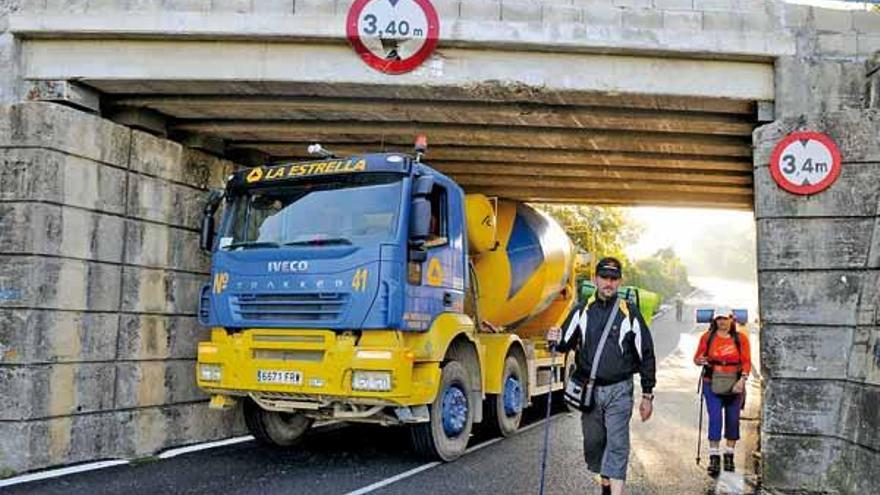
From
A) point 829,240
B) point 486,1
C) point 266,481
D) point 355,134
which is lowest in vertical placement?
point 266,481

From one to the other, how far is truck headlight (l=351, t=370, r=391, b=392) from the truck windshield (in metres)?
1.23

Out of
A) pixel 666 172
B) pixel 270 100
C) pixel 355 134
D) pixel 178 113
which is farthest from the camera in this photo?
pixel 666 172

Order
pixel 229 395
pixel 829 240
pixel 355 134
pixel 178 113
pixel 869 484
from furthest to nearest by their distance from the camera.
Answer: pixel 355 134 < pixel 178 113 < pixel 229 395 < pixel 829 240 < pixel 869 484

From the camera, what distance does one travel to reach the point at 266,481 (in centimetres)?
703

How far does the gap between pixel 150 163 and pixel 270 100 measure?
1.52 meters

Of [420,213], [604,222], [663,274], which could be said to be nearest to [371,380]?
[420,213]

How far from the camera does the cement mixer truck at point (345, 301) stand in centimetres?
704

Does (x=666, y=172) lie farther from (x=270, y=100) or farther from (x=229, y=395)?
(x=229, y=395)

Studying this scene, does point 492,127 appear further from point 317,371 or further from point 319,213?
point 317,371

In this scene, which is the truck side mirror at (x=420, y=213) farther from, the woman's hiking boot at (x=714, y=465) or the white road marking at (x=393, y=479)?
the woman's hiking boot at (x=714, y=465)

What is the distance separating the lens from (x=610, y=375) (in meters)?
5.64

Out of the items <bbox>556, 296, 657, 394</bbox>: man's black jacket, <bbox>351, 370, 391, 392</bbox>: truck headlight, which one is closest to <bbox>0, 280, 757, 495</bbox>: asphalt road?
<bbox>351, 370, 391, 392</bbox>: truck headlight

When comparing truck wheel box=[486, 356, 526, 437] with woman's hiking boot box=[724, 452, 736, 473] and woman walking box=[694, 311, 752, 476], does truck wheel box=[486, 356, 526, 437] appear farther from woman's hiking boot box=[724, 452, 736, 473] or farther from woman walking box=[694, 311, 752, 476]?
woman's hiking boot box=[724, 452, 736, 473]

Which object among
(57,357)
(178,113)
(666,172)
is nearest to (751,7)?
(666,172)
